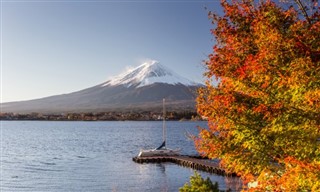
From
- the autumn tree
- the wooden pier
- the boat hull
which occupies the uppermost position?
the autumn tree

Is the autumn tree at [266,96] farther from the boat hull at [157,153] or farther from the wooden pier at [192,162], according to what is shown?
the boat hull at [157,153]

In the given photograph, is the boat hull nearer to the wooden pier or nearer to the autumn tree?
the wooden pier

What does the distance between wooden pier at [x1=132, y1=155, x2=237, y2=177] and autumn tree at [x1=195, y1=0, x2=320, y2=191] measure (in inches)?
1588

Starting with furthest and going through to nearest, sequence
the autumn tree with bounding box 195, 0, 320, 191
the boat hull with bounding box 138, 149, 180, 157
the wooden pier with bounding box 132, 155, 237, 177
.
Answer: the boat hull with bounding box 138, 149, 180, 157 < the wooden pier with bounding box 132, 155, 237, 177 < the autumn tree with bounding box 195, 0, 320, 191

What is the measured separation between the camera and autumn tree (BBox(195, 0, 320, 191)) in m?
13.0

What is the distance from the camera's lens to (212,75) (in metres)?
17.0

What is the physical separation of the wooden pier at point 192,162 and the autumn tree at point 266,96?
132ft

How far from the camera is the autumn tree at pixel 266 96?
1300 centimetres

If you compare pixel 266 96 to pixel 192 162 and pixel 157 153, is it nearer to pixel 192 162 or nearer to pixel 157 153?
pixel 192 162

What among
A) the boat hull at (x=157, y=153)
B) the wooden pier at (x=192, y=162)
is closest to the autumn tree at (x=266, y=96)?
the wooden pier at (x=192, y=162)

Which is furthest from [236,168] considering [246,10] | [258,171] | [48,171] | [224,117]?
[48,171]

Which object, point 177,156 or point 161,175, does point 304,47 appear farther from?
point 177,156

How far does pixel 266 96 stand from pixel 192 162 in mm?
56330

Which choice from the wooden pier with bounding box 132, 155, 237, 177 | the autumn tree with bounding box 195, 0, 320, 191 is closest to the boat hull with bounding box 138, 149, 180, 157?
the wooden pier with bounding box 132, 155, 237, 177
